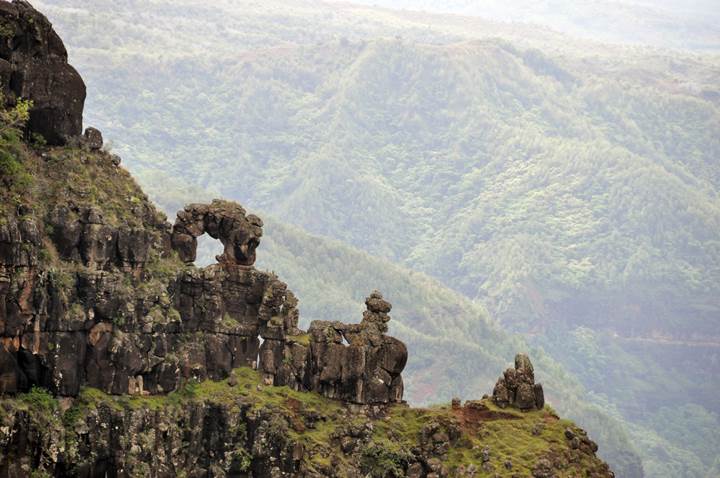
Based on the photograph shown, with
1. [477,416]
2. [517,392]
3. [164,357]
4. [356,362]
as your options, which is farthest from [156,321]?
[517,392]

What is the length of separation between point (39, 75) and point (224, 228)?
1349 centimetres

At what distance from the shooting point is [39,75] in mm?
114062

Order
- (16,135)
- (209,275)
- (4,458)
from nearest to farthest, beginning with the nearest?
(4,458)
(16,135)
(209,275)

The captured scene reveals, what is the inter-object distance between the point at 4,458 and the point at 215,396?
1494 cm

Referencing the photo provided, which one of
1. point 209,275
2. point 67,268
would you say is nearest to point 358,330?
point 209,275

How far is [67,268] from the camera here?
11075 cm

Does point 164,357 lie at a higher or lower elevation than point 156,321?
lower

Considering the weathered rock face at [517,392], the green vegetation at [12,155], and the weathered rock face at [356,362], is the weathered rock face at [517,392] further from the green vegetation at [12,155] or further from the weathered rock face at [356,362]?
the green vegetation at [12,155]

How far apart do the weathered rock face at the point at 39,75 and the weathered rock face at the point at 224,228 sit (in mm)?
7857

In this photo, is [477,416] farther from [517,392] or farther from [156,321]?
[156,321]

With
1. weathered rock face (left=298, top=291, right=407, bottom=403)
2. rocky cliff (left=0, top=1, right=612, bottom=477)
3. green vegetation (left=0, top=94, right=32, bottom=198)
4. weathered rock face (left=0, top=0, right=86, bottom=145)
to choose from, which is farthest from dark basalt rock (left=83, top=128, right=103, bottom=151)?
weathered rock face (left=298, top=291, right=407, bottom=403)

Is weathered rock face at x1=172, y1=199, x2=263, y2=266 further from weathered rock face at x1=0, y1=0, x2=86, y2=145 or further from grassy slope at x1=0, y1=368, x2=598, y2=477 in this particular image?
weathered rock face at x1=0, y1=0, x2=86, y2=145

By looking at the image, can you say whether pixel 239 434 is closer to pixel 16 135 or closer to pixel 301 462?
pixel 301 462

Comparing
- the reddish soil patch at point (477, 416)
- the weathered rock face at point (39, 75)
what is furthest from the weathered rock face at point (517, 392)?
the weathered rock face at point (39, 75)
